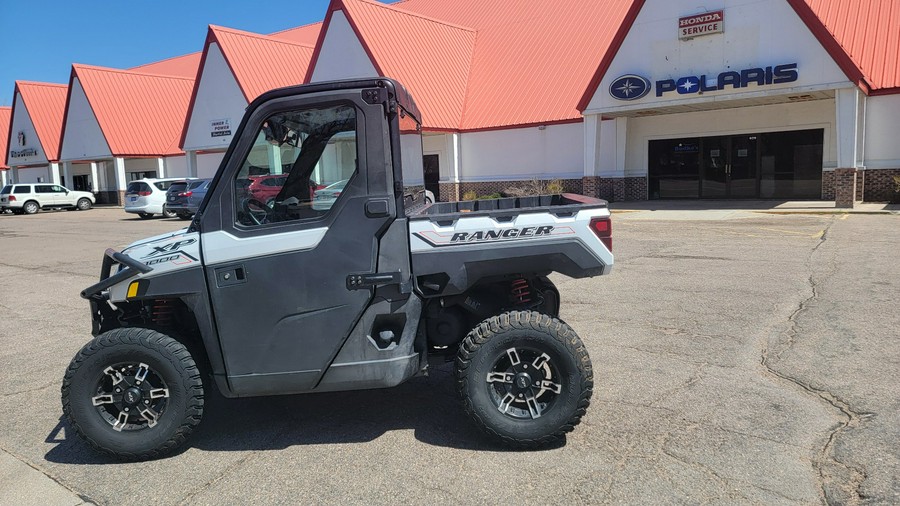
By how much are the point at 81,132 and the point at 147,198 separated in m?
18.8

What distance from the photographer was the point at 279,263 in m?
4.07

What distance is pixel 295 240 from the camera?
4.07 metres

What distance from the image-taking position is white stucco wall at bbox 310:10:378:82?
92.0 feet

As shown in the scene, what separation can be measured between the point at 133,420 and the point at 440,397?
217cm

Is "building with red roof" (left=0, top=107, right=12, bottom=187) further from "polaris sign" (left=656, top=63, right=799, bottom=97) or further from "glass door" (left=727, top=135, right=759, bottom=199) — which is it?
"glass door" (left=727, top=135, right=759, bottom=199)

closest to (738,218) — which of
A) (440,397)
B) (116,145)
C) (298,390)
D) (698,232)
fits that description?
(698,232)

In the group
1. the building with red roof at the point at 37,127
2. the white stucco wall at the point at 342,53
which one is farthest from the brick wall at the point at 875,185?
the building with red roof at the point at 37,127

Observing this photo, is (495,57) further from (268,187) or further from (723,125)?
(268,187)

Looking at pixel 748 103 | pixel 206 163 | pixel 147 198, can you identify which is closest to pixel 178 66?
pixel 206 163

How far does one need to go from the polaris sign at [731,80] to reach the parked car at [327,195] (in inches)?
A: 764

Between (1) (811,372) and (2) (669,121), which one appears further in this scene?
(2) (669,121)

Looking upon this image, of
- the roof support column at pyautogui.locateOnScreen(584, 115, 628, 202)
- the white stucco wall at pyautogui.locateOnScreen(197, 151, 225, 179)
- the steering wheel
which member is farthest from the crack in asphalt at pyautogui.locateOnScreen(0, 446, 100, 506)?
the white stucco wall at pyautogui.locateOnScreen(197, 151, 225, 179)

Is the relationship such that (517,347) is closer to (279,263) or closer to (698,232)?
(279,263)

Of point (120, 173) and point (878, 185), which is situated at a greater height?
point (120, 173)
